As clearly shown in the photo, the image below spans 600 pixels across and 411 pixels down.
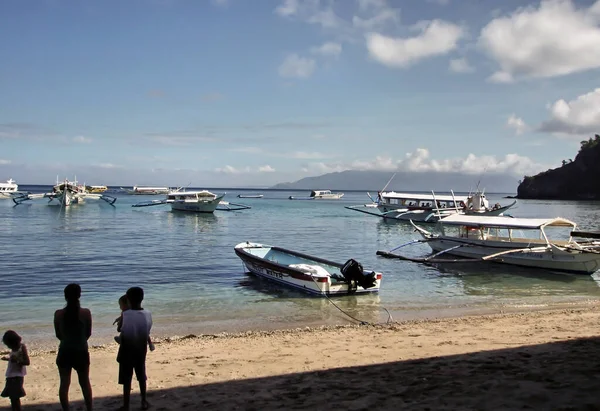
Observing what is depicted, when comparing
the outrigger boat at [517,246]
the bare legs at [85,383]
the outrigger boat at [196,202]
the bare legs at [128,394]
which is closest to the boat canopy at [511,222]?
the outrigger boat at [517,246]

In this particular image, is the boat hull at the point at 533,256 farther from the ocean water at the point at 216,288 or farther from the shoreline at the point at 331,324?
the shoreline at the point at 331,324

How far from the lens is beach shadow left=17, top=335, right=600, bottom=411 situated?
688cm

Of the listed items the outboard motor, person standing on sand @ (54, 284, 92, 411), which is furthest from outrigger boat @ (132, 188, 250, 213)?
person standing on sand @ (54, 284, 92, 411)

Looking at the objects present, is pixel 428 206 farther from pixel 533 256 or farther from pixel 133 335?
pixel 133 335

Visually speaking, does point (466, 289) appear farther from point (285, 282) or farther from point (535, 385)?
point (535, 385)

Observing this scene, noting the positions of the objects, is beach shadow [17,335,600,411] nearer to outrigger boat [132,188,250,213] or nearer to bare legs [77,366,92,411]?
bare legs [77,366,92,411]

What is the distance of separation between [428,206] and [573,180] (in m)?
112

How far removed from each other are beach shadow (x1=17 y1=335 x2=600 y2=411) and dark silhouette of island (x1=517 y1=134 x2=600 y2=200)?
15170 centimetres

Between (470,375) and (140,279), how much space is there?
16639 mm

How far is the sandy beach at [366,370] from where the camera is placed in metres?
7.23

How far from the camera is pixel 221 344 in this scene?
11.8 meters

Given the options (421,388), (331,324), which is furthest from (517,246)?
(421,388)

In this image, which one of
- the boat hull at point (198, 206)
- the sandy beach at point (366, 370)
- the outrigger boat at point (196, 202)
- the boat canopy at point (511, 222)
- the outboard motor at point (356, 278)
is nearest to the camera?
the sandy beach at point (366, 370)

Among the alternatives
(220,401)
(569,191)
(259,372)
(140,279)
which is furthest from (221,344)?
(569,191)
